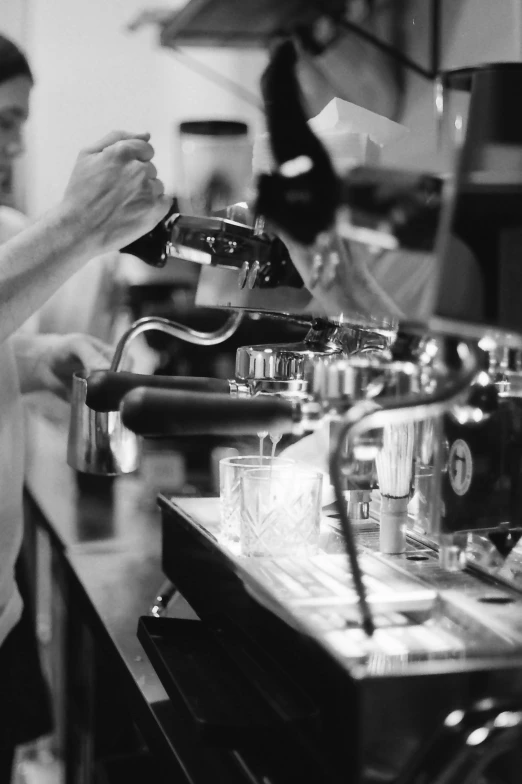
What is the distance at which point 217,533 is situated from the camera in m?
0.96

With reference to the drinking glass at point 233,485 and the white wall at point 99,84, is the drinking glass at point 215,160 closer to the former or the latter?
the drinking glass at point 233,485

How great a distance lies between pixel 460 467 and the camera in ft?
2.56

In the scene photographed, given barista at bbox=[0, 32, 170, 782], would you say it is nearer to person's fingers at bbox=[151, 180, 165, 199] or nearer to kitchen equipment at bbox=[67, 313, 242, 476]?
person's fingers at bbox=[151, 180, 165, 199]

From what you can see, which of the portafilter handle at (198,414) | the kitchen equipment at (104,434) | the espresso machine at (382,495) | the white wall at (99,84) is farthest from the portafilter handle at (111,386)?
the white wall at (99,84)

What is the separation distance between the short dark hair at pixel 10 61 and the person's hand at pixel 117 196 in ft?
1.53

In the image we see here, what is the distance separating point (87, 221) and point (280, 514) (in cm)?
53

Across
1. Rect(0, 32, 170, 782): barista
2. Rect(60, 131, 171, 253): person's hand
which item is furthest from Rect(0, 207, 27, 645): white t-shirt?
Rect(60, 131, 171, 253): person's hand

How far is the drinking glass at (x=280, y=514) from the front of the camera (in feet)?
2.90

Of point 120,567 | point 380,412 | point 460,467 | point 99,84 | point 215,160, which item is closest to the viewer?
point 380,412

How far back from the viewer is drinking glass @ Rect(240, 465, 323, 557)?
2.90 feet

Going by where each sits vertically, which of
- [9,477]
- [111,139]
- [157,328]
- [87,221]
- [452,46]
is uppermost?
[452,46]

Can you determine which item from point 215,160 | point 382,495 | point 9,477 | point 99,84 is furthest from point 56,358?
point 99,84

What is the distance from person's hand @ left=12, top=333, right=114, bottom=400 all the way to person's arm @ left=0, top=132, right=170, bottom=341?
1.53ft

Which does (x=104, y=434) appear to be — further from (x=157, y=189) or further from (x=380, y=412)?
(x=380, y=412)
